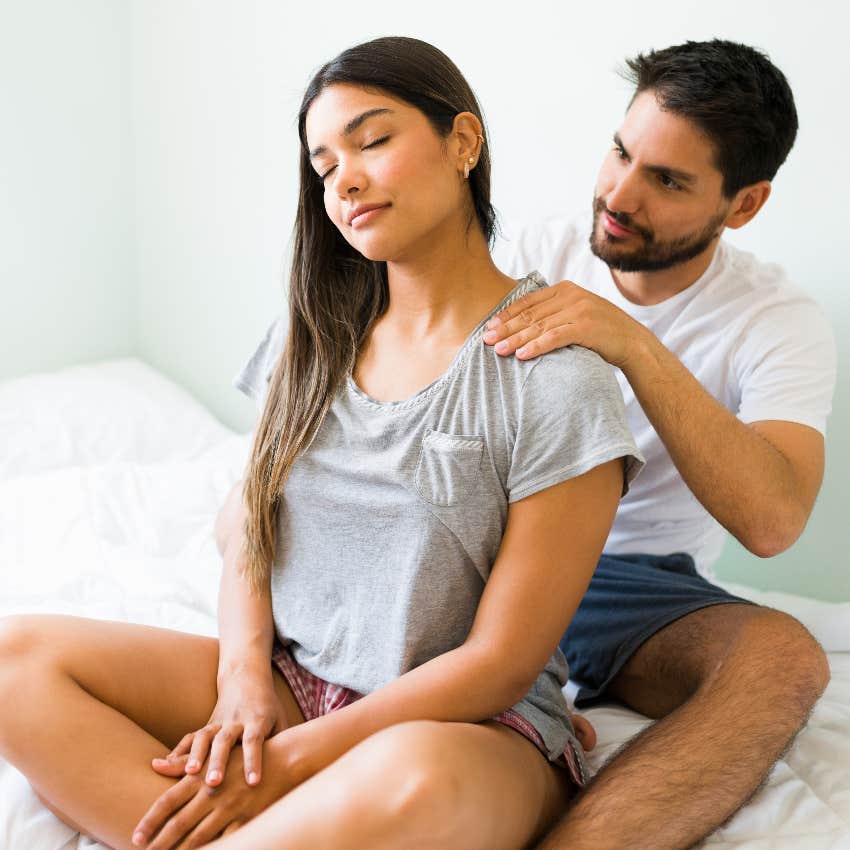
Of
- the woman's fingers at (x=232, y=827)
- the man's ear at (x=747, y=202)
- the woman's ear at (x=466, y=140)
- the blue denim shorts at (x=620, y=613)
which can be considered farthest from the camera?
the man's ear at (x=747, y=202)

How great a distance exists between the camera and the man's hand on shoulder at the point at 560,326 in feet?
3.59

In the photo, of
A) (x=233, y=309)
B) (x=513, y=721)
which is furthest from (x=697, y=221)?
(x=233, y=309)

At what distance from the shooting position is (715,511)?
52.5 inches

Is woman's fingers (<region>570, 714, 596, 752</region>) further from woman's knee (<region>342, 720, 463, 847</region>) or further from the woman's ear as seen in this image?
the woman's ear

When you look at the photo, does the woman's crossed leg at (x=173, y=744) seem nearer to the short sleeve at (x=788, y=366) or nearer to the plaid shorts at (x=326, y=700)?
the plaid shorts at (x=326, y=700)

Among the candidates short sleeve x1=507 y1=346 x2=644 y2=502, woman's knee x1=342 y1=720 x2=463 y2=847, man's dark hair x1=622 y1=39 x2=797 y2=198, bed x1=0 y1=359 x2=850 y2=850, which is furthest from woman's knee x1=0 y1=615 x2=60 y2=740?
man's dark hair x1=622 y1=39 x2=797 y2=198

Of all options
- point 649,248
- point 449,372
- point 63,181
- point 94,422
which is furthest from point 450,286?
point 63,181

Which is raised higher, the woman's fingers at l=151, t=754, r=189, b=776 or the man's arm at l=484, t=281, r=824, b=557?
the man's arm at l=484, t=281, r=824, b=557

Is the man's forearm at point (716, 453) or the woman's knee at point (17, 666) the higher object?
the man's forearm at point (716, 453)

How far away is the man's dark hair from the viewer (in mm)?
1441

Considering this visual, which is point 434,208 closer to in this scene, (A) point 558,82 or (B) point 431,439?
(B) point 431,439

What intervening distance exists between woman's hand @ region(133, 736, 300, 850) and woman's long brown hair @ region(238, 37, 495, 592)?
0.26m

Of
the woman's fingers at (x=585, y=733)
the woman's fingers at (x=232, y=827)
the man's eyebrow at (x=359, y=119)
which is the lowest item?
the woman's fingers at (x=585, y=733)

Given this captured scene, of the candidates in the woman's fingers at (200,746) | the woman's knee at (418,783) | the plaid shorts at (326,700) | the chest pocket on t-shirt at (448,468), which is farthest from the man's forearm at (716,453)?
the woman's fingers at (200,746)
